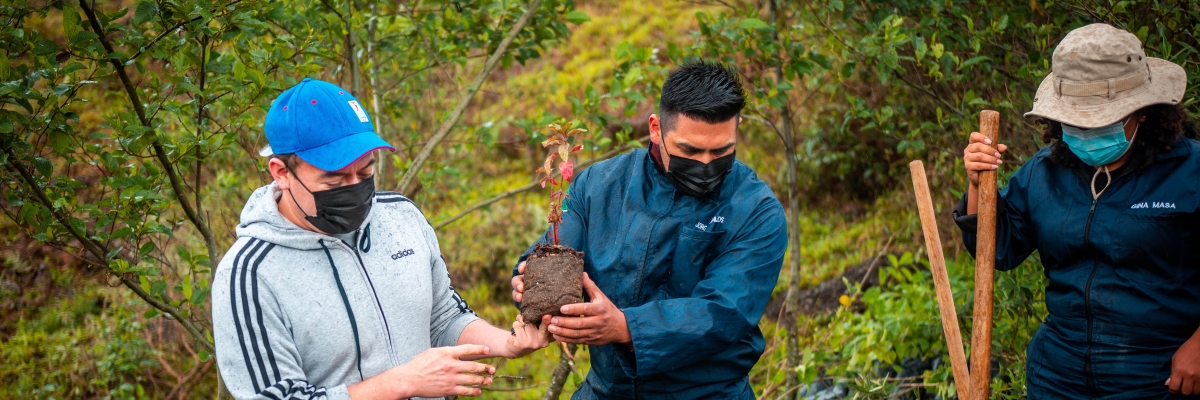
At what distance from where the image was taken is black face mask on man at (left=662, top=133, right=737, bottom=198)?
2629 mm

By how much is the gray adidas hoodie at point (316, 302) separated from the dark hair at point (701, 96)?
850mm

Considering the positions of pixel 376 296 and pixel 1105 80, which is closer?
pixel 376 296

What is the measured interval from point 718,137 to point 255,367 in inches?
56.7

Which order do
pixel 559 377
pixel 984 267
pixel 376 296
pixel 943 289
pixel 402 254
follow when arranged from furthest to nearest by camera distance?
pixel 559 377 < pixel 943 289 < pixel 984 267 < pixel 402 254 < pixel 376 296

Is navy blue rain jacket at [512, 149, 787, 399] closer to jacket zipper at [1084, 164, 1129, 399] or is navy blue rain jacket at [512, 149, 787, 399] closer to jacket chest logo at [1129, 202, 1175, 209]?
jacket zipper at [1084, 164, 1129, 399]

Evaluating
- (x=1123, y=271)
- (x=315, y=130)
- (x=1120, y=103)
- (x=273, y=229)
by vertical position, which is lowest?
(x=1123, y=271)

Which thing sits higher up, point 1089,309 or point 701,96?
point 701,96

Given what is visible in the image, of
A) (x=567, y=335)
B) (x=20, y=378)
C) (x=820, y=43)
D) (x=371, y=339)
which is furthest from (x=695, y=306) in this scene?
(x=20, y=378)

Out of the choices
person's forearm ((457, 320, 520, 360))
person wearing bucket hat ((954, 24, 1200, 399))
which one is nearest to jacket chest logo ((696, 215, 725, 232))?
person's forearm ((457, 320, 520, 360))

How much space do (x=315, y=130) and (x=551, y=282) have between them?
2.55 feet

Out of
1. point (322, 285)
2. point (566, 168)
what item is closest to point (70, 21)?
point (322, 285)

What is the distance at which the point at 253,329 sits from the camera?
2035 millimetres

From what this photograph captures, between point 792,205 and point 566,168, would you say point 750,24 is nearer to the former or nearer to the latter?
point 792,205

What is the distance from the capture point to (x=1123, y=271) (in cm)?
266
